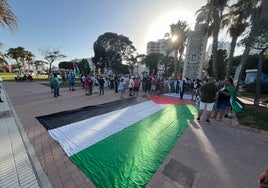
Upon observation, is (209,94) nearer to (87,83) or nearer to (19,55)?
(87,83)

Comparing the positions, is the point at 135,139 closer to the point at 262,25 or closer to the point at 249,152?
the point at 249,152

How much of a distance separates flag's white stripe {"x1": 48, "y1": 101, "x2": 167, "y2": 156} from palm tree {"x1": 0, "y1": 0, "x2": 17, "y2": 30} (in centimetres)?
371

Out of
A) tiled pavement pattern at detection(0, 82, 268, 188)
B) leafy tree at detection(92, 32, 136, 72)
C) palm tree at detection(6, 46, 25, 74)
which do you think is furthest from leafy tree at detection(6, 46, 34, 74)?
tiled pavement pattern at detection(0, 82, 268, 188)

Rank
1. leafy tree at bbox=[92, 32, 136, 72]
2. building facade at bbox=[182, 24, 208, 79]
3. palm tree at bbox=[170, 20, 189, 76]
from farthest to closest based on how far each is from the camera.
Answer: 1. leafy tree at bbox=[92, 32, 136, 72]
2. palm tree at bbox=[170, 20, 189, 76]
3. building facade at bbox=[182, 24, 208, 79]

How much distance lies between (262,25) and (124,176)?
884 centimetres

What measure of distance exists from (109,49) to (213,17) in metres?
29.7

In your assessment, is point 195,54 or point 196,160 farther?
point 195,54

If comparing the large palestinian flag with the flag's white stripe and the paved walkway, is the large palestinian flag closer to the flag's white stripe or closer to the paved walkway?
the flag's white stripe

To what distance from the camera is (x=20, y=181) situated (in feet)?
8.34

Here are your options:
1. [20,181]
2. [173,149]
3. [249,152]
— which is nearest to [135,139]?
[173,149]

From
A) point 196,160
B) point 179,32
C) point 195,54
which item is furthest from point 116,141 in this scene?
point 179,32

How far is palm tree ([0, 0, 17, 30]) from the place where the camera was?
4410 mm

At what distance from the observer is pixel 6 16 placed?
15.0 feet

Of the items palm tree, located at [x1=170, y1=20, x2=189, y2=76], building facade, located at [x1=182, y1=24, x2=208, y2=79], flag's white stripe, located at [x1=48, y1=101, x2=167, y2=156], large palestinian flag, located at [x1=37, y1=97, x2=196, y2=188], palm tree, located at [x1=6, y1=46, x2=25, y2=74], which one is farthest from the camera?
palm tree, located at [x1=6, y1=46, x2=25, y2=74]
